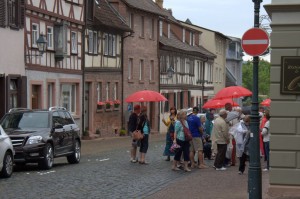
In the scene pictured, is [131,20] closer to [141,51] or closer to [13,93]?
[141,51]

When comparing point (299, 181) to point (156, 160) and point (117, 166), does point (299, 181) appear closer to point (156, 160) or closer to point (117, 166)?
point (117, 166)

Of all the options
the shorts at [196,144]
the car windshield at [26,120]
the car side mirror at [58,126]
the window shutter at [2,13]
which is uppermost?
the window shutter at [2,13]

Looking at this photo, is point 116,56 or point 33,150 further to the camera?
point 116,56

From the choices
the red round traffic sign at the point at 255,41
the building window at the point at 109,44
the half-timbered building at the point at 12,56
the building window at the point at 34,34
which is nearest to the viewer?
the red round traffic sign at the point at 255,41

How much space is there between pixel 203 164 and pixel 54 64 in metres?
16.6

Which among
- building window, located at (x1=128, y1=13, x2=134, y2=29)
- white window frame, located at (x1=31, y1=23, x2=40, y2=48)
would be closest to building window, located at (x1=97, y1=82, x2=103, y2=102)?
building window, located at (x1=128, y1=13, x2=134, y2=29)

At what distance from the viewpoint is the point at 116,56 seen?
169 feet

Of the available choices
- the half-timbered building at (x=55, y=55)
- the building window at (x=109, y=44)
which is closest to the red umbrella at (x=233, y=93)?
the half-timbered building at (x=55, y=55)

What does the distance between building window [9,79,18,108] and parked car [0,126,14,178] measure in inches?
573

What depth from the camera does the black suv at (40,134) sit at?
22859 millimetres

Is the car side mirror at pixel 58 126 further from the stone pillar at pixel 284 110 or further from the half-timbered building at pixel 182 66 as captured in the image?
the half-timbered building at pixel 182 66

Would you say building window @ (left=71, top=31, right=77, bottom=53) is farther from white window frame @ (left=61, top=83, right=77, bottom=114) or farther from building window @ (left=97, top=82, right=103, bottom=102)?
building window @ (left=97, top=82, right=103, bottom=102)

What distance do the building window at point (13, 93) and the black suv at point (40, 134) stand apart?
30.2 feet

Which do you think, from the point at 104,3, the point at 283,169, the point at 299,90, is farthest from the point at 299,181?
the point at 104,3
